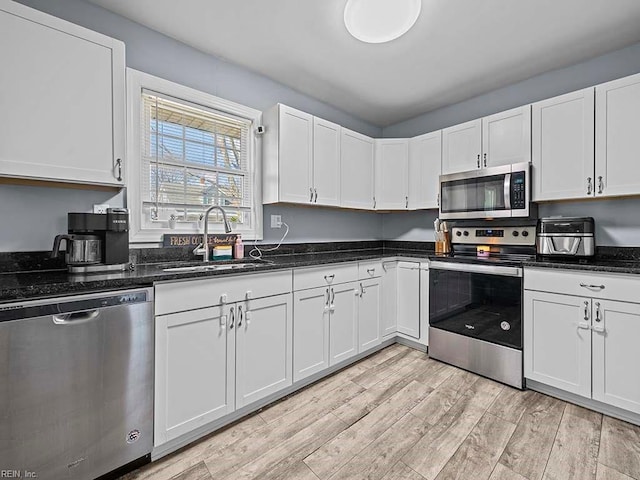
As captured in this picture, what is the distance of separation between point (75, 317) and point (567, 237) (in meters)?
3.07

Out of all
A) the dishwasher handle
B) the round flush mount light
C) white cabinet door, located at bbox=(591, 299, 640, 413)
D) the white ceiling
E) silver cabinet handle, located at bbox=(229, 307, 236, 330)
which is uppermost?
the white ceiling

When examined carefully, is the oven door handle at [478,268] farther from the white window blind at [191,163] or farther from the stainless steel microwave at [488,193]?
the white window blind at [191,163]

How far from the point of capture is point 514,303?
2281mm

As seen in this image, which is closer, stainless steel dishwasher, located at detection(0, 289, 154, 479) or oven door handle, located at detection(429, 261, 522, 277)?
stainless steel dishwasher, located at detection(0, 289, 154, 479)

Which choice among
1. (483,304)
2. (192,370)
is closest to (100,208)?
(192,370)

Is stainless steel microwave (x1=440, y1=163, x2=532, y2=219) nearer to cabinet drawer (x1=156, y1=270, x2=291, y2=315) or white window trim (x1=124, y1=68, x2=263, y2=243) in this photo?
cabinet drawer (x1=156, y1=270, x2=291, y2=315)

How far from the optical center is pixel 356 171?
10.6 ft

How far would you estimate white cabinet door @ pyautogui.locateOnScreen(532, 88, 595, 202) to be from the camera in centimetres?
225

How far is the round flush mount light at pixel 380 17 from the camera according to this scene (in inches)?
64.1

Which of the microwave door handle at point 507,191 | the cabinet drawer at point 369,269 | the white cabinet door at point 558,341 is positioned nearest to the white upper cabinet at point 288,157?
the cabinet drawer at point 369,269

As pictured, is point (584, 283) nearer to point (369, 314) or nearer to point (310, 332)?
point (369, 314)

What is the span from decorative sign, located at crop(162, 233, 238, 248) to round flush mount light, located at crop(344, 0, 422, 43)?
173 centimetres

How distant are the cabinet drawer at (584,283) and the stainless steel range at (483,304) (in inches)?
4.3

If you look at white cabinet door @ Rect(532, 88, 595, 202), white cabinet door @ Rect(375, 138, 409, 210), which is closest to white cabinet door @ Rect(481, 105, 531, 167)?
white cabinet door @ Rect(532, 88, 595, 202)
